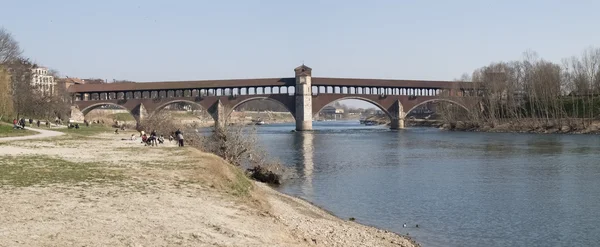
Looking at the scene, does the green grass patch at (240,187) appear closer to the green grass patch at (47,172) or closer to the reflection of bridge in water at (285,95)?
the green grass patch at (47,172)

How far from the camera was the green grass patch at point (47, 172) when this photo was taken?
14.6 m

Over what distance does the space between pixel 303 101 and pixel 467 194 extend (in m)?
76.2

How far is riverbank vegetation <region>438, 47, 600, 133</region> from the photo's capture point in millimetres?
76250

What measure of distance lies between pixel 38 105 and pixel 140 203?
57.3 meters

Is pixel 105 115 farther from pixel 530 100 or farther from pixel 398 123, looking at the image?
pixel 530 100

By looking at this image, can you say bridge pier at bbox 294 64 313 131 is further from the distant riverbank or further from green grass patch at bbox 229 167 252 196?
green grass patch at bbox 229 167 252 196

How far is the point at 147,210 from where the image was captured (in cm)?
1152

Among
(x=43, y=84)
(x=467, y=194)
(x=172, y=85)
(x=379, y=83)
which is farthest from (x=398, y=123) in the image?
(x=467, y=194)

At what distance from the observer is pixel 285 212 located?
613 inches

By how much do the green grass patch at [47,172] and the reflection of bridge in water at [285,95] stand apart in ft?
243

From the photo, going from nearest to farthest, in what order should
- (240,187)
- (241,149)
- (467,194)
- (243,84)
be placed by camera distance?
(240,187) < (467,194) < (241,149) < (243,84)

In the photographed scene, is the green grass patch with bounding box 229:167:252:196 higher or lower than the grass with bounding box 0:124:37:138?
lower

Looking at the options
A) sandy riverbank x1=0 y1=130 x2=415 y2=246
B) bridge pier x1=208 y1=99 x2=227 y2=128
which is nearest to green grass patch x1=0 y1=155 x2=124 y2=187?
sandy riverbank x1=0 y1=130 x2=415 y2=246

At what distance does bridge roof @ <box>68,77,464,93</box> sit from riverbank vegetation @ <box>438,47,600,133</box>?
881 centimetres
